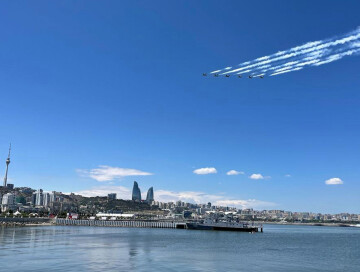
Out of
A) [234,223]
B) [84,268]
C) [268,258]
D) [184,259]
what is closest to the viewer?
[84,268]

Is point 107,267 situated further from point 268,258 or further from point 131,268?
point 268,258

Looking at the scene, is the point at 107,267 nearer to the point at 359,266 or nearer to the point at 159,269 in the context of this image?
the point at 159,269

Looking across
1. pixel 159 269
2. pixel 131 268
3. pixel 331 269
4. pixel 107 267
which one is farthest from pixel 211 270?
pixel 331 269

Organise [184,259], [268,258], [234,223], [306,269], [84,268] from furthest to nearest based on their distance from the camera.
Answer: [234,223] → [268,258] → [184,259] → [306,269] → [84,268]

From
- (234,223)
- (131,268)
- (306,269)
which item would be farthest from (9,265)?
(234,223)

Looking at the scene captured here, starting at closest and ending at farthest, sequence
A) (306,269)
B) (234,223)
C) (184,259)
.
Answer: (306,269)
(184,259)
(234,223)

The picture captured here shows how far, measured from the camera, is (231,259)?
66000 millimetres

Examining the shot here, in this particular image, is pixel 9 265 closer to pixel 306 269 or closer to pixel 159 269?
pixel 159 269

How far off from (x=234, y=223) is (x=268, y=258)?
4823 inches

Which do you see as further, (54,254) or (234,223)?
(234,223)

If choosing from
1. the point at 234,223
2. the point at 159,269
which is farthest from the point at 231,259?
the point at 234,223

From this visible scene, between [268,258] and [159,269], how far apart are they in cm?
2832

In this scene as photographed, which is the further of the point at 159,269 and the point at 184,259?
the point at 184,259

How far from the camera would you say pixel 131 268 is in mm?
50969
